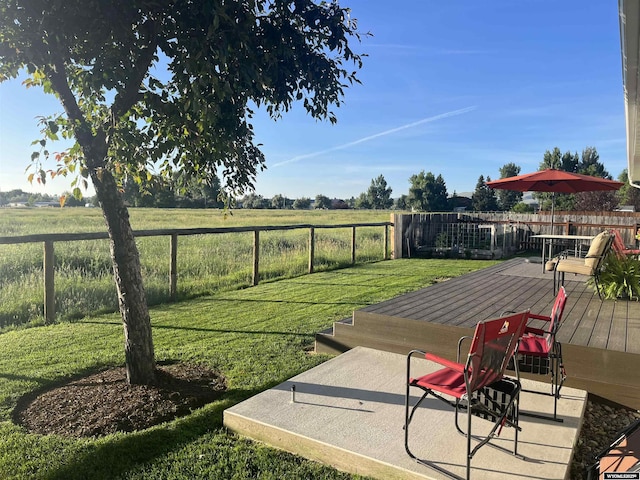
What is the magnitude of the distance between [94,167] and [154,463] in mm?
2066

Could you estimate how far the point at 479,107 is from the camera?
86.5 ft

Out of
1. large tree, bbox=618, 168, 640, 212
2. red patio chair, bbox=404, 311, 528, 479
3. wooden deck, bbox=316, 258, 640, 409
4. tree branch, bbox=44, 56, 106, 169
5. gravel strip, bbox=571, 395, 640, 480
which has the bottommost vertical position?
gravel strip, bbox=571, 395, 640, 480

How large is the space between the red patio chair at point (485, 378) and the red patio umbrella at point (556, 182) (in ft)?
20.3

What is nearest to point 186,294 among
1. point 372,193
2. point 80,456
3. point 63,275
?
point 63,275

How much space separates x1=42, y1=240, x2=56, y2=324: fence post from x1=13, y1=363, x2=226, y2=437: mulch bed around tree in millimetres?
2410

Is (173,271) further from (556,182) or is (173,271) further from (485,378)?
(556,182)

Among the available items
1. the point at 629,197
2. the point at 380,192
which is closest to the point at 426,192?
the point at 380,192

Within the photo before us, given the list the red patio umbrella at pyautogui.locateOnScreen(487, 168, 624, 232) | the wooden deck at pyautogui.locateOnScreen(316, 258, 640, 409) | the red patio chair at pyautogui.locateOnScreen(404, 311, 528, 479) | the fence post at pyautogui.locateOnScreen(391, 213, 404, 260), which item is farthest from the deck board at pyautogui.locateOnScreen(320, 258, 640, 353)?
the fence post at pyautogui.locateOnScreen(391, 213, 404, 260)

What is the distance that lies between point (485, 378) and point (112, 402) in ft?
8.54

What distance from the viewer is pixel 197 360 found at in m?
4.15

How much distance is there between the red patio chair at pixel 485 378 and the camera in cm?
202

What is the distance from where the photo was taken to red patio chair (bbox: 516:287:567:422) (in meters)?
2.77

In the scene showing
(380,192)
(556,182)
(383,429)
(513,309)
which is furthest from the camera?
(380,192)

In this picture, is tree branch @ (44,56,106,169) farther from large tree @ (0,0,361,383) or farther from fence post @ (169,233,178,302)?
fence post @ (169,233,178,302)
